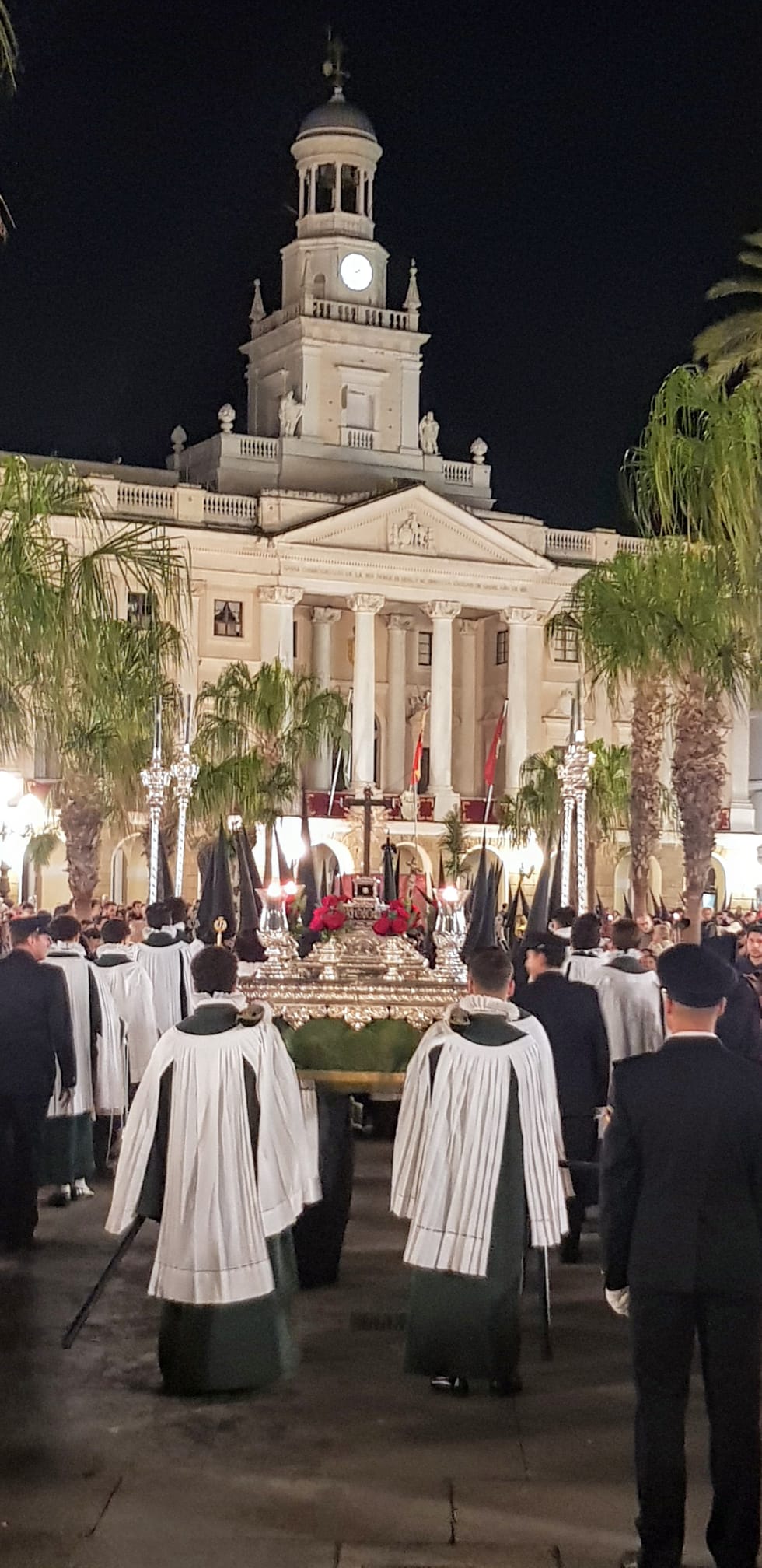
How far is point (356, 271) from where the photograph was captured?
73688mm

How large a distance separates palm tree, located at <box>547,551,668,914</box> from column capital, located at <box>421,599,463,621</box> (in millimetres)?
35473

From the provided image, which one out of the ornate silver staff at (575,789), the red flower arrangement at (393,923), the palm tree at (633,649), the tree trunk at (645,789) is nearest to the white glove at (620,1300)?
the red flower arrangement at (393,923)

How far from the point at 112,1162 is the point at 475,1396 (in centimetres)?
872

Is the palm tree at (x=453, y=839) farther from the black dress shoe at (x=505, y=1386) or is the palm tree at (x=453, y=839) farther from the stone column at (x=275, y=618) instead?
the black dress shoe at (x=505, y=1386)

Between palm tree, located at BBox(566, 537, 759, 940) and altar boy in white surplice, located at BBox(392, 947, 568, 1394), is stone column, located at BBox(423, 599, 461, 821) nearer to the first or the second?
palm tree, located at BBox(566, 537, 759, 940)

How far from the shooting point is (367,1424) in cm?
888

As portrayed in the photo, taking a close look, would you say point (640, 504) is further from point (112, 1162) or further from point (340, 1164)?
point (340, 1164)

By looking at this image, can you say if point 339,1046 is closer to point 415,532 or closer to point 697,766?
point 697,766

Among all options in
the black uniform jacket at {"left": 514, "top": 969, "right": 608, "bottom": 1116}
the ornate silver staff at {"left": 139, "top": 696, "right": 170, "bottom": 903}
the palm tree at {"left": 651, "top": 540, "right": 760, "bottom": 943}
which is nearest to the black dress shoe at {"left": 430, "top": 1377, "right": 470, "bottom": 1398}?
the black uniform jacket at {"left": 514, "top": 969, "right": 608, "bottom": 1116}

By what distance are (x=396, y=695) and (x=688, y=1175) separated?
6754 centimetres

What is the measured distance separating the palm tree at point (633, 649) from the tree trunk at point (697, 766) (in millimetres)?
591

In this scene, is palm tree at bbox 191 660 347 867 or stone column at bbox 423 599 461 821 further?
stone column at bbox 423 599 461 821

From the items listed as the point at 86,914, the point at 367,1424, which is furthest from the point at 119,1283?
the point at 86,914

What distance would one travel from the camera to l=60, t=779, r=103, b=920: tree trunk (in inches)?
1608
